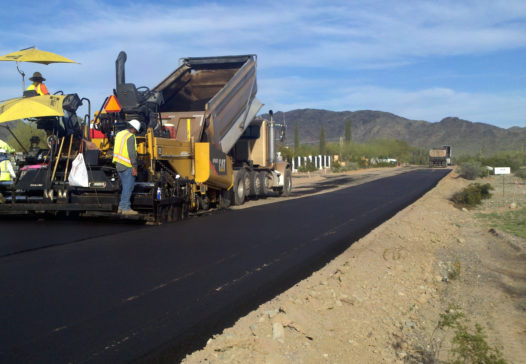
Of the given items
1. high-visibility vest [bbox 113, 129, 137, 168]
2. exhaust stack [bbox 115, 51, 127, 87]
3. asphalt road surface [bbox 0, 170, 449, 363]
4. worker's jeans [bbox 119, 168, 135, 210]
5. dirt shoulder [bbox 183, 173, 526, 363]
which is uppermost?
exhaust stack [bbox 115, 51, 127, 87]

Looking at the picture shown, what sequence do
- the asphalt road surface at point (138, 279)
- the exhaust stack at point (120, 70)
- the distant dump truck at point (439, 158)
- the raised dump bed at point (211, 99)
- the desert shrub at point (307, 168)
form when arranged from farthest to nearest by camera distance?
the distant dump truck at point (439, 158), the desert shrub at point (307, 168), the raised dump bed at point (211, 99), the exhaust stack at point (120, 70), the asphalt road surface at point (138, 279)

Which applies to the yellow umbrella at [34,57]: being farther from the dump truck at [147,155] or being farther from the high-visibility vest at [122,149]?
the high-visibility vest at [122,149]

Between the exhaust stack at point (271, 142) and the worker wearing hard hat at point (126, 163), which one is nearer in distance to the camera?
the worker wearing hard hat at point (126, 163)

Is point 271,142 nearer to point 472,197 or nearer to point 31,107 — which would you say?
point 472,197

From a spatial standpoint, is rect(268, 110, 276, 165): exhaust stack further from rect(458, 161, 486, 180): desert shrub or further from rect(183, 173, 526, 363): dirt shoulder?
rect(458, 161, 486, 180): desert shrub

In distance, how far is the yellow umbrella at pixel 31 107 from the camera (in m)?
10.4

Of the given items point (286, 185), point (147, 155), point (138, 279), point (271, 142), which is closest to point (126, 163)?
point (147, 155)

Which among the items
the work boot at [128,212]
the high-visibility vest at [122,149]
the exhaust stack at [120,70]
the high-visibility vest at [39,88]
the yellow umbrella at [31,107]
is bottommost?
the work boot at [128,212]

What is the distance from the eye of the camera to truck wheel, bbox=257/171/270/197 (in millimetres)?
18281

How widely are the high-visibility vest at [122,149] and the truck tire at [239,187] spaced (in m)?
5.60

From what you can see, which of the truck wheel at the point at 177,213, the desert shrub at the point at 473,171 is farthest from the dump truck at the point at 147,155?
the desert shrub at the point at 473,171

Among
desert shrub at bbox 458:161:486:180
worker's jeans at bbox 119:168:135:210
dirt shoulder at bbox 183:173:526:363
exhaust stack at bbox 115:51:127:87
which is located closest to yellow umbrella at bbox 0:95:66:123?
exhaust stack at bbox 115:51:127:87

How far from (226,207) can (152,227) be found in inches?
198

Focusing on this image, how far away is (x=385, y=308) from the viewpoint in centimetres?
562
